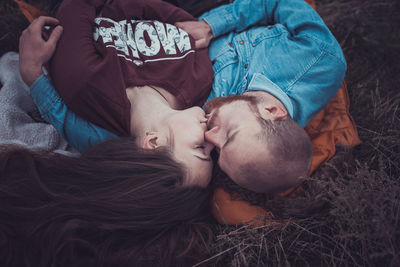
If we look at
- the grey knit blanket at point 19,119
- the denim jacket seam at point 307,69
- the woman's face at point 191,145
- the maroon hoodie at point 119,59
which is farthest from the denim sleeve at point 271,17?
the grey knit blanket at point 19,119

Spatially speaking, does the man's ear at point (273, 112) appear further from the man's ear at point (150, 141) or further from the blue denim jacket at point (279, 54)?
the man's ear at point (150, 141)

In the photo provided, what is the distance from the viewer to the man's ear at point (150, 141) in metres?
1.68

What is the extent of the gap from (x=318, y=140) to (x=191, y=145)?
1131 millimetres

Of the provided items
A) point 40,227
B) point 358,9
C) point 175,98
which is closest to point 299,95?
point 175,98

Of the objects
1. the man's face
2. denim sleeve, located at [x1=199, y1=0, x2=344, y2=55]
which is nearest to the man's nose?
the man's face

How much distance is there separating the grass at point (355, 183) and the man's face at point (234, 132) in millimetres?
424

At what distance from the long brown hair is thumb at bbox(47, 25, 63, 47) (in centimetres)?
74

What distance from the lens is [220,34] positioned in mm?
2326

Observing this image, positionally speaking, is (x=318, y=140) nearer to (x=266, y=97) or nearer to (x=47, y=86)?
(x=266, y=97)

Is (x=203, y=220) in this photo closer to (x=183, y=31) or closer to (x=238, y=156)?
(x=238, y=156)

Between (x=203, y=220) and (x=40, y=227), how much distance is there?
1.02 meters

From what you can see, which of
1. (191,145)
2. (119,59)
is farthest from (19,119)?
(191,145)

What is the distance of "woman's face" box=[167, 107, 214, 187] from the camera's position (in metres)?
1.65

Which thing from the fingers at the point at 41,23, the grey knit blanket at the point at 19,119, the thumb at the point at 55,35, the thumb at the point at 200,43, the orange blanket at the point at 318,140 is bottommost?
the orange blanket at the point at 318,140
